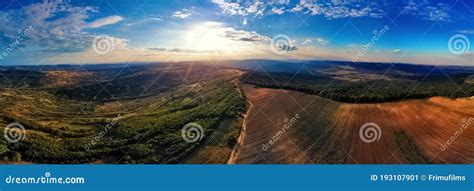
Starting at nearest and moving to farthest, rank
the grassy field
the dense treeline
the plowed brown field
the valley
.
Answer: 1. the grassy field
2. the valley
3. the plowed brown field
4. the dense treeline

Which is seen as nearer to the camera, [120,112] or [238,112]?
[120,112]

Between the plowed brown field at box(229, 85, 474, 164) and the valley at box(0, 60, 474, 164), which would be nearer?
the valley at box(0, 60, 474, 164)

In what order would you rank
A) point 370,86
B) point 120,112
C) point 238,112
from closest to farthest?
1. point 120,112
2. point 238,112
3. point 370,86

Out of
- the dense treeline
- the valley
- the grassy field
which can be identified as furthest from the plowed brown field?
the grassy field

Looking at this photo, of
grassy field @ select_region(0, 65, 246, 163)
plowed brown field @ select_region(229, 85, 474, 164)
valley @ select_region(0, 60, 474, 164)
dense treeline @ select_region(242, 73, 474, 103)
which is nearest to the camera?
grassy field @ select_region(0, 65, 246, 163)

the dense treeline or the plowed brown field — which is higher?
the dense treeline

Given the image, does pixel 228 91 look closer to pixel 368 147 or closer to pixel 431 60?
pixel 368 147

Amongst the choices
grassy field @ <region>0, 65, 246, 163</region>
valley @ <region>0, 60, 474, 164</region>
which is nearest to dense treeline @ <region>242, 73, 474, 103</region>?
valley @ <region>0, 60, 474, 164</region>

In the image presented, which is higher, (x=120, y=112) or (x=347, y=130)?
(x=120, y=112)

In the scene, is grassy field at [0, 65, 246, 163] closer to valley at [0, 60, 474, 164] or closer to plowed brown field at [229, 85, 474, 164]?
valley at [0, 60, 474, 164]

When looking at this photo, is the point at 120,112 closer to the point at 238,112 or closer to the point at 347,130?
the point at 238,112

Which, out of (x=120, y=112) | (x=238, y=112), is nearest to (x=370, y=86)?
(x=238, y=112)
